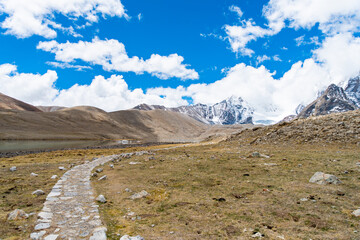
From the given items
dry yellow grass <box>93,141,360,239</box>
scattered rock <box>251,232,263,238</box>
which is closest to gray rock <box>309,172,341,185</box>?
dry yellow grass <box>93,141,360,239</box>

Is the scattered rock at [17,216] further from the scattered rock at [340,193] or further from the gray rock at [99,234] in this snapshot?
the scattered rock at [340,193]

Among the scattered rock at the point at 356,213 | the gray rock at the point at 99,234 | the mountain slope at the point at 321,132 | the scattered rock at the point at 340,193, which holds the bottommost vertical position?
the gray rock at the point at 99,234

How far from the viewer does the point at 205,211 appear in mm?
9375

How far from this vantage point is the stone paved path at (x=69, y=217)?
24.5 ft

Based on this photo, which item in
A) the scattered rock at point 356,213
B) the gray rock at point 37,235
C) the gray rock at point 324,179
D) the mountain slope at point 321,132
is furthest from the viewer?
the mountain slope at point 321,132

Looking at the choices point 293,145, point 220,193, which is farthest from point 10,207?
point 293,145

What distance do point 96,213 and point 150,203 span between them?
2.53m

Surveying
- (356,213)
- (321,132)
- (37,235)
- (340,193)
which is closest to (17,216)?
(37,235)

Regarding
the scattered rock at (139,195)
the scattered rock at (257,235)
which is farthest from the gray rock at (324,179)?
the scattered rock at (139,195)

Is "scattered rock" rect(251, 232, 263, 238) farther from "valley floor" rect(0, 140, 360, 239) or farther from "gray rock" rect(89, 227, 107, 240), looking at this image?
"gray rock" rect(89, 227, 107, 240)

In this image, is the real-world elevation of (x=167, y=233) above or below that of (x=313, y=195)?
below

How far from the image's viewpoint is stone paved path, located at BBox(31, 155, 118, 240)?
Answer: 24.5 feet

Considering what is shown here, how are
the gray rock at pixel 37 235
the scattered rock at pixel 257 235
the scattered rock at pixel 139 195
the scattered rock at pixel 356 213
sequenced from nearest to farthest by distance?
1. the scattered rock at pixel 257 235
2. the gray rock at pixel 37 235
3. the scattered rock at pixel 356 213
4. the scattered rock at pixel 139 195

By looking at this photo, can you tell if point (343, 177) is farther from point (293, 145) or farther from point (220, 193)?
point (293, 145)
